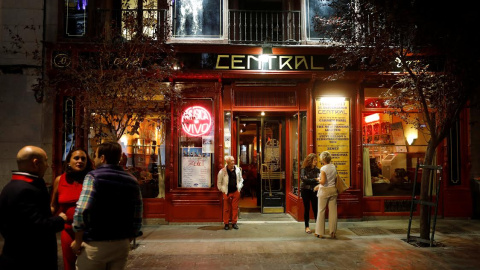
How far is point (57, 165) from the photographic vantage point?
348 inches

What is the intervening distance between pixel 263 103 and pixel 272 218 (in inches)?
133

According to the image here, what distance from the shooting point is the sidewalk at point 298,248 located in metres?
5.85

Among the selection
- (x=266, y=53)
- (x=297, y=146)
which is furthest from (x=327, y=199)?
(x=266, y=53)

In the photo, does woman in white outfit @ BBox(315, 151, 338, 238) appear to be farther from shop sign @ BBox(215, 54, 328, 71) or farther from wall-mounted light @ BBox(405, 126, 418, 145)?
wall-mounted light @ BBox(405, 126, 418, 145)

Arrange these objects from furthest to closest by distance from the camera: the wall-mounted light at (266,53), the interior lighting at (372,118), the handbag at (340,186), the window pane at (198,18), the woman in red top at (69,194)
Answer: the interior lighting at (372,118) < the window pane at (198,18) < the wall-mounted light at (266,53) < the handbag at (340,186) < the woman in red top at (69,194)

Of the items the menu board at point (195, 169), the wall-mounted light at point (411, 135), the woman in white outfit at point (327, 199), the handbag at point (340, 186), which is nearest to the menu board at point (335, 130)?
the handbag at point (340, 186)

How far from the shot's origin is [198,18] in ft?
30.8

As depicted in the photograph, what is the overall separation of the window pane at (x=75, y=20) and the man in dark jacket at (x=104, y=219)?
7764 mm

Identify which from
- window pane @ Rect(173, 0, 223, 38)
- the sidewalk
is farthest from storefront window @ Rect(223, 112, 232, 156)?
window pane @ Rect(173, 0, 223, 38)

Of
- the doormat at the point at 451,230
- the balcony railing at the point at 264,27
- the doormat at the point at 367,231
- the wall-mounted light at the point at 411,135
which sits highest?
the balcony railing at the point at 264,27

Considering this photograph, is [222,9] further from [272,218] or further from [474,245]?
[474,245]

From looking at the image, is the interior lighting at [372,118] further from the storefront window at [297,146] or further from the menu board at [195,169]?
the menu board at [195,169]

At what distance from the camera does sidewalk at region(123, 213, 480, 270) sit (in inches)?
230

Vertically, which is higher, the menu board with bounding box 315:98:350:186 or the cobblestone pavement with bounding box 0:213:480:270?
the menu board with bounding box 315:98:350:186
